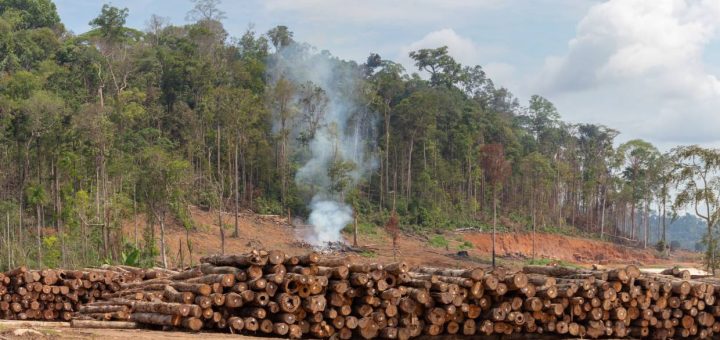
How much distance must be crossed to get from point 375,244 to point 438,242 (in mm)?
7252

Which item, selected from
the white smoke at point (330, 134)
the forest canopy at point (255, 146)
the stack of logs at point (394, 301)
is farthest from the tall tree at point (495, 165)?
the stack of logs at point (394, 301)

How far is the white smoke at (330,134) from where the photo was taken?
57.5 m

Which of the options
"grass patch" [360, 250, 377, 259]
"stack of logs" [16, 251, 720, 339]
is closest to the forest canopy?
"grass patch" [360, 250, 377, 259]

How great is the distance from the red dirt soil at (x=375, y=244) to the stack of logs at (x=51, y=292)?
18.2 meters

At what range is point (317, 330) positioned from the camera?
46.3ft

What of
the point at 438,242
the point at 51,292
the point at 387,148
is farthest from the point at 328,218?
the point at 51,292

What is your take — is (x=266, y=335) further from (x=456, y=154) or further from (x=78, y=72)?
(x=456, y=154)

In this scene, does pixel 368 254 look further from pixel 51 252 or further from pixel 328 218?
pixel 51 252

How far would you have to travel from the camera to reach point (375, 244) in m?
53.9

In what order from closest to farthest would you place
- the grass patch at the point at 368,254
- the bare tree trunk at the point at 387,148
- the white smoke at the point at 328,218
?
the grass patch at the point at 368,254 < the white smoke at the point at 328,218 < the bare tree trunk at the point at 387,148

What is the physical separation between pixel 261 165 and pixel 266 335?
47.4 m

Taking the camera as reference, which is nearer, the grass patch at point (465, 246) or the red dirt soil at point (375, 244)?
the red dirt soil at point (375, 244)

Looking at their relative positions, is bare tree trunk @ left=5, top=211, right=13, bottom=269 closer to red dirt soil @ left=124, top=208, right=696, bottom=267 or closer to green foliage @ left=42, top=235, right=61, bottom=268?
green foliage @ left=42, top=235, right=61, bottom=268

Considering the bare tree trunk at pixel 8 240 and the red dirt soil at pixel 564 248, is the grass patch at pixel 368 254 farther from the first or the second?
the bare tree trunk at pixel 8 240
